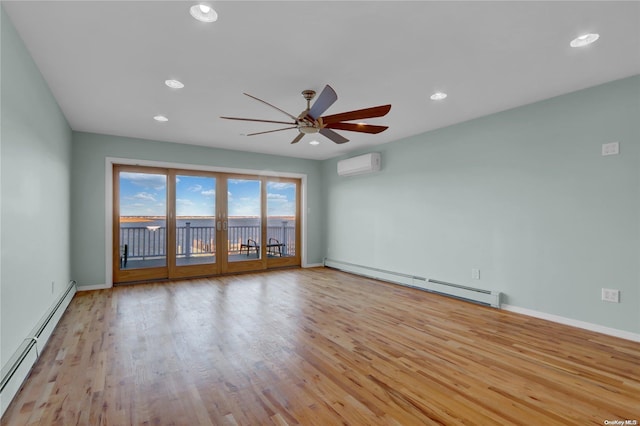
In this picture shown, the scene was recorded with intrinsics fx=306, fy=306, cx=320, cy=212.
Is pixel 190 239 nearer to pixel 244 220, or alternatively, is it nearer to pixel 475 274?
pixel 244 220

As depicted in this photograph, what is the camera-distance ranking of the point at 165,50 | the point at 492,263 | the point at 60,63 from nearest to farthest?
the point at 165,50 → the point at 60,63 → the point at 492,263

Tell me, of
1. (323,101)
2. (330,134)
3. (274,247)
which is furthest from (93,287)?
(323,101)

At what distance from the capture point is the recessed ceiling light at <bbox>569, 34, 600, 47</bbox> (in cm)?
231

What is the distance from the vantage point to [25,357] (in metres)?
2.26

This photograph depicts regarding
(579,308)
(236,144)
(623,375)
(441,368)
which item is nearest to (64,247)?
(236,144)

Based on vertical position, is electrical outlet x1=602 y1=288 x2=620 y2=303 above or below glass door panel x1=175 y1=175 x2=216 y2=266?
below

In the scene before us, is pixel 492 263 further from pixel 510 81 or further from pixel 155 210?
pixel 155 210

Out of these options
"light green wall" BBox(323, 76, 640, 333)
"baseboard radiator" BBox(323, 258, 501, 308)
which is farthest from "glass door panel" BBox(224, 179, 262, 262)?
"light green wall" BBox(323, 76, 640, 333)

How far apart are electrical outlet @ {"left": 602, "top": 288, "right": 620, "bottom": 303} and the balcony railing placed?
5365mm

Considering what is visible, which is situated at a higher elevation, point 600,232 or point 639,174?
point 639,174

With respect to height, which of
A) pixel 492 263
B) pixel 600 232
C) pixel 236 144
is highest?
pixel 236 144

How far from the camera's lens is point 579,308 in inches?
129

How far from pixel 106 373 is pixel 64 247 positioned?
9.02ft

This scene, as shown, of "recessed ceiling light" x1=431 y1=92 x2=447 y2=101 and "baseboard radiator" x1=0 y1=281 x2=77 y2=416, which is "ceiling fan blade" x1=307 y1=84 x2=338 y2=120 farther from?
"baseboard radiator" x1=0 y1=281 x2=77 y2=416
